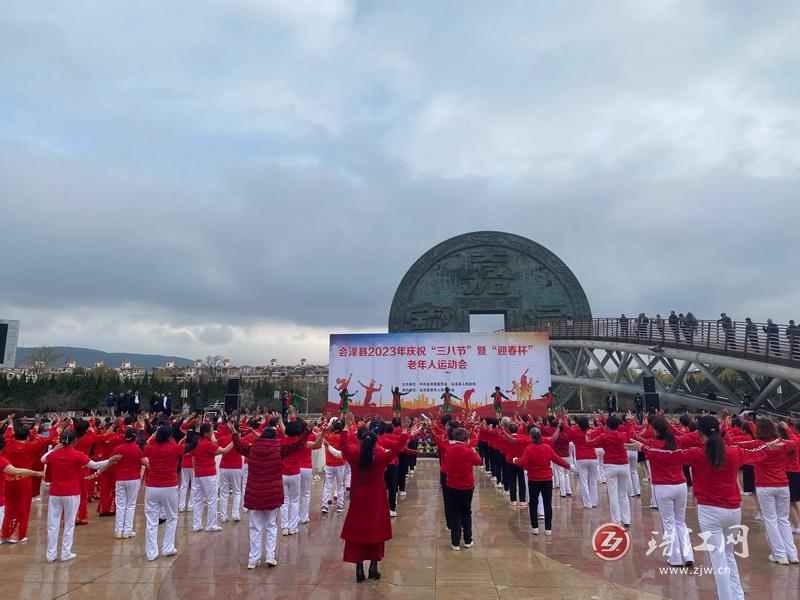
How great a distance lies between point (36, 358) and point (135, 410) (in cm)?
6484

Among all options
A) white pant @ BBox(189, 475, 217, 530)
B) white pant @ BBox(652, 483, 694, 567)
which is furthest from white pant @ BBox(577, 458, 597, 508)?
white pant @ BBox(189, 475, 217, 530)

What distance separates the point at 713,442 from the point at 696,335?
19.4 meters

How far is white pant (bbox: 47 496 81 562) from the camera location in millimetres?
6742

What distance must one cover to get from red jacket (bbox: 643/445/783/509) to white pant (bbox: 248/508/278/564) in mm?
4991

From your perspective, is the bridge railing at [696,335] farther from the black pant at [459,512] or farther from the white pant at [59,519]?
the white pant at [59,519]

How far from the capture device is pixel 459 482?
726 cm

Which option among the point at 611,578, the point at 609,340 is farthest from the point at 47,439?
the point at 609,340

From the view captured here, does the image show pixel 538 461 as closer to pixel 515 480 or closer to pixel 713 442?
pixel 515 480

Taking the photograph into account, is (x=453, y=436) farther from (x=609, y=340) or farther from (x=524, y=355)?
(x=609, y=340)

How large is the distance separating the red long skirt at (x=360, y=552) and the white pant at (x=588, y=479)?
5722 mm

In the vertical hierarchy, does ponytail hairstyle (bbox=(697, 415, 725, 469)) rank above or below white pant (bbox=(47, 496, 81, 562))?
above

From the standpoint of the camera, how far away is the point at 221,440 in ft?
31.2

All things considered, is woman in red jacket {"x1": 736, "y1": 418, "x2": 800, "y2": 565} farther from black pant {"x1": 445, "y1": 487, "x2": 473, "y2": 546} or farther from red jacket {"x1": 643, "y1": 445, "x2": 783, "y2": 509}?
black pant {"x1": 445, "y1": 487, "x2": 473, "y2": 546}

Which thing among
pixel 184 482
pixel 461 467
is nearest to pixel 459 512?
pixel 461 467
